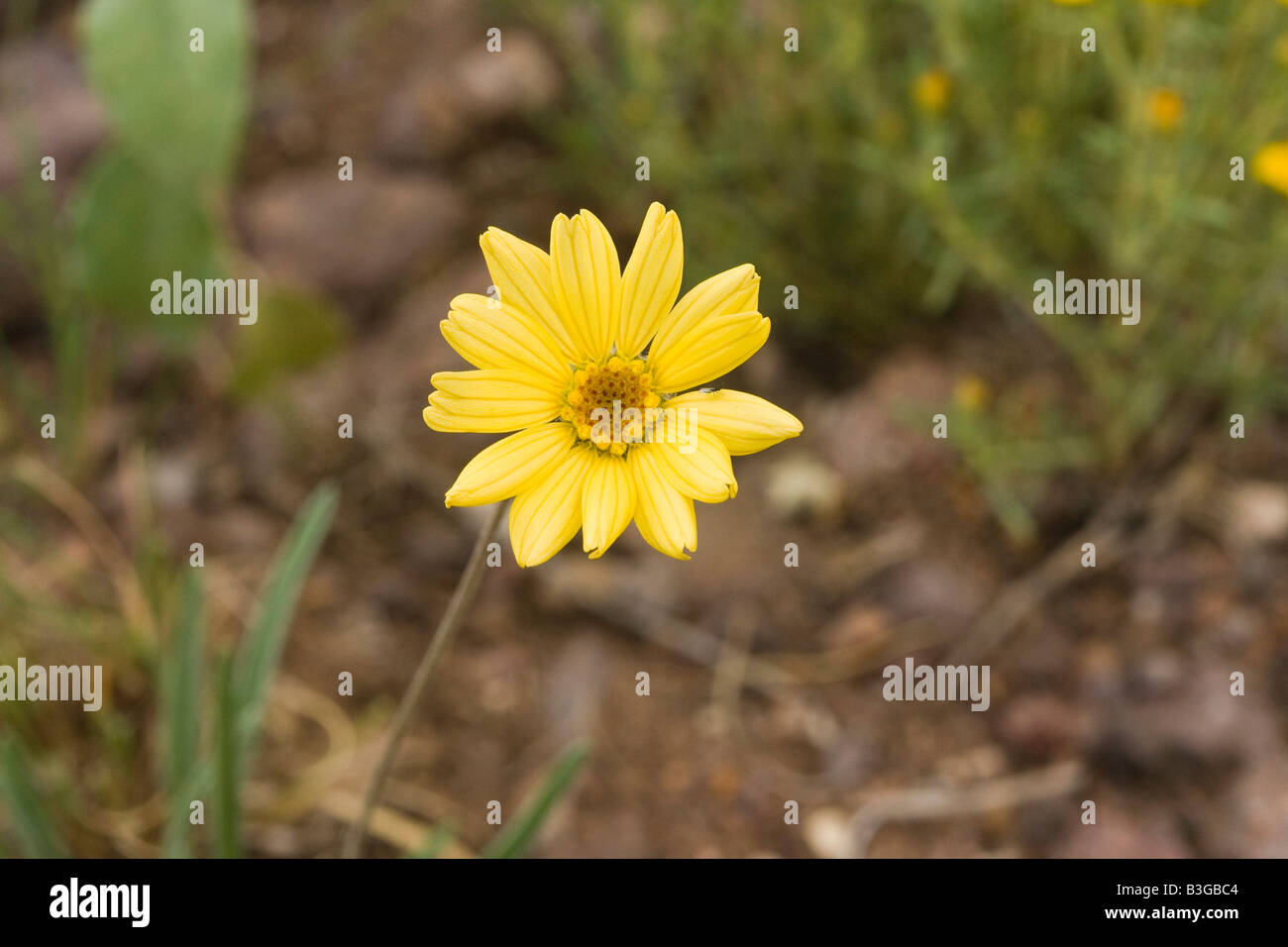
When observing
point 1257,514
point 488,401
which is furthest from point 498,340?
point 1257,514

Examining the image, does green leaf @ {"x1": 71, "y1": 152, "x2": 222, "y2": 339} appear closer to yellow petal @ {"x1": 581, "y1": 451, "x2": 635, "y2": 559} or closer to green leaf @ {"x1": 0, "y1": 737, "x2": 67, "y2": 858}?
green leaf @ {"x1": 0, "y1": 737, "x2": 67, "y2": 858}

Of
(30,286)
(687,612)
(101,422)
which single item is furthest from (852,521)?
(30,286)

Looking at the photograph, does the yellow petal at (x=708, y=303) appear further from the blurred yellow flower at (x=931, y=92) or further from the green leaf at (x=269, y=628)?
the blurred yellow flower at (x=931, y=92)

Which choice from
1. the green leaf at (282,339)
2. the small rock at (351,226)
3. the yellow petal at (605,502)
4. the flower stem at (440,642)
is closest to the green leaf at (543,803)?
the flower stem at (440,642)

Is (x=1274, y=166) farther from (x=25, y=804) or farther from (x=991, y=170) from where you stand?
(x=25, y=804)

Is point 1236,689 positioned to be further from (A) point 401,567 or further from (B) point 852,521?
(A) point 401,567
